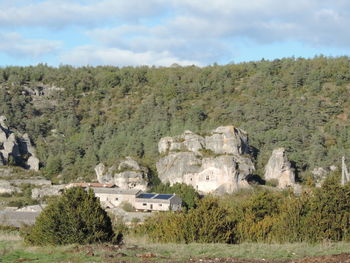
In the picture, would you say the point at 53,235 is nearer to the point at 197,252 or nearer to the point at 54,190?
the point at 197,252

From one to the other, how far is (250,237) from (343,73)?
81.3 metres

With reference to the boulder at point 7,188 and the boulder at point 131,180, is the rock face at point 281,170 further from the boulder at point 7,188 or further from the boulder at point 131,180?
the boulder at point 7,188

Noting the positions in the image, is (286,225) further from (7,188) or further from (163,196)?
(7,188)

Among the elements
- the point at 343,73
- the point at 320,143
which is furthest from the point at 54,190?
the point at 343,73

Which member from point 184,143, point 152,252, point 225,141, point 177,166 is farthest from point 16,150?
point 152,252

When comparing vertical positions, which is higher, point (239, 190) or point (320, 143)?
point (320, 143)

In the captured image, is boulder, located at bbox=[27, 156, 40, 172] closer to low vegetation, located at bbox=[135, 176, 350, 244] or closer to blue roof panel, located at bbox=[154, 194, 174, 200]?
blue roof panel, located at bbox=[154, 194, 174, 200]

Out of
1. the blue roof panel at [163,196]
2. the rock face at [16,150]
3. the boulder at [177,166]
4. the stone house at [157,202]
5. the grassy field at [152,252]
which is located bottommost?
the stone house at [157,202]

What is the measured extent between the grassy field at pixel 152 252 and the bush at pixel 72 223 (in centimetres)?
78

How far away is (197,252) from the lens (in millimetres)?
15984

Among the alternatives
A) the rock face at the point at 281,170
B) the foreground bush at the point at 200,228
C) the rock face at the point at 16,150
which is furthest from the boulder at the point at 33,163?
the foreground bush at the point at 200,228

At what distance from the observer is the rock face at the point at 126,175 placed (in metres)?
59.6

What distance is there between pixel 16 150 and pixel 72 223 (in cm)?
5495

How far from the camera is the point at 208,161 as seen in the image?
193 ft
